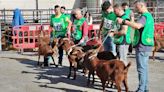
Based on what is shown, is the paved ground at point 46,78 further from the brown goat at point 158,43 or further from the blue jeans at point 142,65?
the blue jeans at point 142,65

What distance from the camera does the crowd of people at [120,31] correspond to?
25.9 ft

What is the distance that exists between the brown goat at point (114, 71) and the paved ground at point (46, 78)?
2.64 feet

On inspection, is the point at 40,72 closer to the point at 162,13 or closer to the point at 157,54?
the point at 157,54

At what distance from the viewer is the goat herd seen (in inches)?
315

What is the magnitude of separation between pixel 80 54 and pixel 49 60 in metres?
2.85

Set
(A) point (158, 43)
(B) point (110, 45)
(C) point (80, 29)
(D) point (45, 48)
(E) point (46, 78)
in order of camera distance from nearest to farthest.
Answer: (B) point (110, 45)
(C) point (80, 29)
(E) point (46, 78)
(D) point (45, 48)
(A) point (158, 43)

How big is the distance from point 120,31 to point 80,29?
5.73 feet

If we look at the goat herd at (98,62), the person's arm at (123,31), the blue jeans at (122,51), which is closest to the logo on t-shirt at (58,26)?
the goat herd at (98,62)

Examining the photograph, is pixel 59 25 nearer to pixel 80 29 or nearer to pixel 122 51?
pixel 80 29

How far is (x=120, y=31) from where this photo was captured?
8.62m

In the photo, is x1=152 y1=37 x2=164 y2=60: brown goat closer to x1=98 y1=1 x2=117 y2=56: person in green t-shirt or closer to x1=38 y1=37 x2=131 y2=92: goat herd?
x1=38 y1=37 x2=131 y2=92: goat herd

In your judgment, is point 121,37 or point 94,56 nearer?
point 94,56

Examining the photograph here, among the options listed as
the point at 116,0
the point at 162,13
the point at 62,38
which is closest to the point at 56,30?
the point at 62,38

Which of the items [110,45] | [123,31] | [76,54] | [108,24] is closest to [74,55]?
[76,54]
